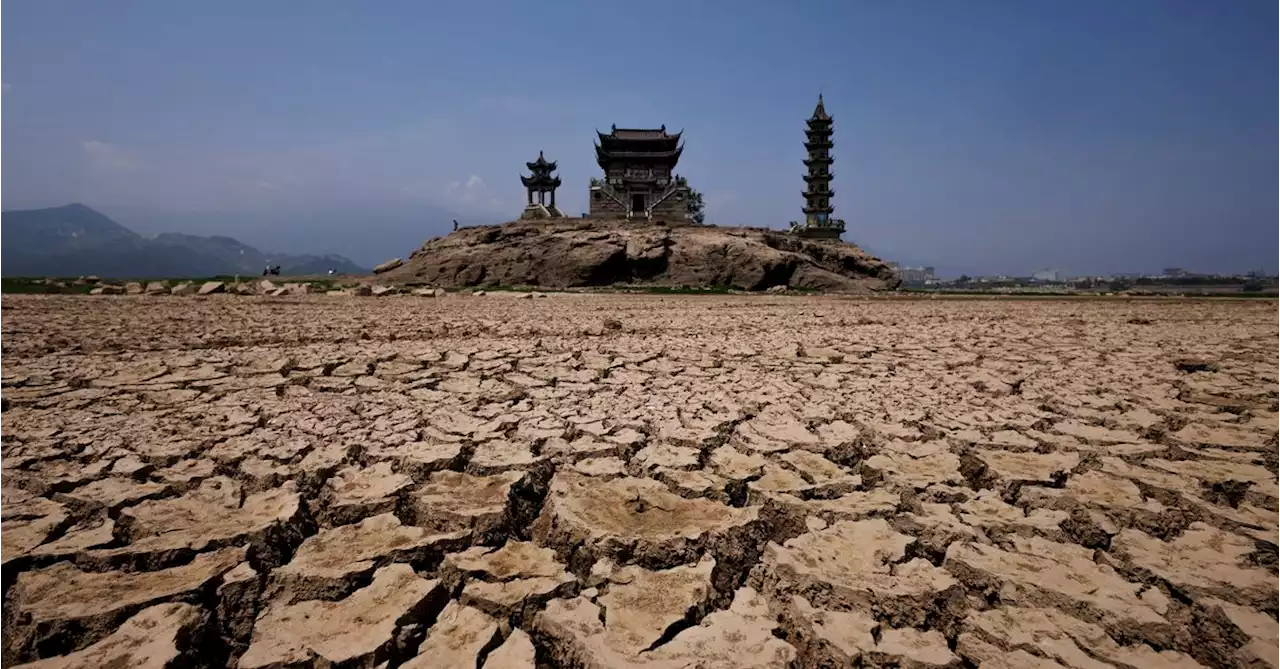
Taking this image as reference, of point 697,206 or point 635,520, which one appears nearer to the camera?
point 635,520

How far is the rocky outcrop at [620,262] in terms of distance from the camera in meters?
21.0

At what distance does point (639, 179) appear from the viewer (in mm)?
31438

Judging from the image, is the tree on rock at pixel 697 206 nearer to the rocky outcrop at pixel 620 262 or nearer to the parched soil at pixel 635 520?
the rocky outcrop at pixel 620 262

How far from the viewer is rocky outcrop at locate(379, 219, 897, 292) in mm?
20984

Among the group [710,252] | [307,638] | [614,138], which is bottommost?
[307,638]

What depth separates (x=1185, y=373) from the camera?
402 centimetres

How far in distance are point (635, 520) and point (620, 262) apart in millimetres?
19959

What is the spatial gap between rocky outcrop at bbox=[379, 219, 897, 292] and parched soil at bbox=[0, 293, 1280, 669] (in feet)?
56.9

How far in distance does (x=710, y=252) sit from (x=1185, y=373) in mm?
17787

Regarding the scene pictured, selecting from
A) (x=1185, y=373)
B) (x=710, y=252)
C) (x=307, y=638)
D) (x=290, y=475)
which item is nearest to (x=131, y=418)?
(x=290, y=475)

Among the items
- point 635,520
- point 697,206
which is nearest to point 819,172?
point 697,206

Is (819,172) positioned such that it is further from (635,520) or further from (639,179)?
(635,520)

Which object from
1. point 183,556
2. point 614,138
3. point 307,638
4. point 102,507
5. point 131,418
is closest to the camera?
point 307,638

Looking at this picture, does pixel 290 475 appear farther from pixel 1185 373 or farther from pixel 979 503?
pixel 1185 373
